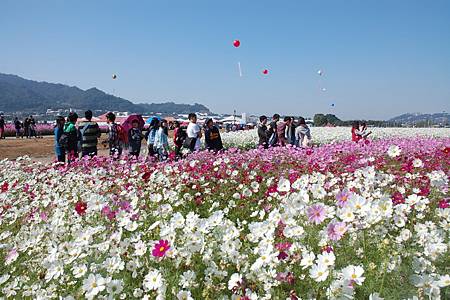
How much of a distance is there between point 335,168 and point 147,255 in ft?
12.0

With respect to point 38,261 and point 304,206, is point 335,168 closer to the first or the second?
point 304,206

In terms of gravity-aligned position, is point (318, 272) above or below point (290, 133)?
below

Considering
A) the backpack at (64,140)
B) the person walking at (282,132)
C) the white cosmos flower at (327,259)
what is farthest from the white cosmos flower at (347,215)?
the person walking at (282,132)

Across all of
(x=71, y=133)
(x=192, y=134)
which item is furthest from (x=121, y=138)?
(x=192, y=134)

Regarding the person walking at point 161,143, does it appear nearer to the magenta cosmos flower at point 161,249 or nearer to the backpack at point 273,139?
the backpack at point 273,139

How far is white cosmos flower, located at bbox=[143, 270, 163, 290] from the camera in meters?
2.07

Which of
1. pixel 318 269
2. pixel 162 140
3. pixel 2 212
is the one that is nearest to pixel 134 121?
pixel 162 140

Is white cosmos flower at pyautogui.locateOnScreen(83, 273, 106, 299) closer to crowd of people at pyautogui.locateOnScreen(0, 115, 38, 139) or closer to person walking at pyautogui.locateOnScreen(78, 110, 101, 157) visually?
person walking at pyautogui.locateOnScreen(78, 110, 101, 157)

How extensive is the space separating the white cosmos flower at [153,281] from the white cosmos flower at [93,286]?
0.69 ft

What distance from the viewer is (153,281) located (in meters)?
2.12

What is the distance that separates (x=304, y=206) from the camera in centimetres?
259

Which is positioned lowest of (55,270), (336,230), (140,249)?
(55,270)

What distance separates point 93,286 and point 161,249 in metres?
0.37

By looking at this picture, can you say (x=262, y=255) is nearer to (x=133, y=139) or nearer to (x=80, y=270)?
(x=80, y=270)
